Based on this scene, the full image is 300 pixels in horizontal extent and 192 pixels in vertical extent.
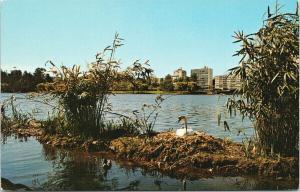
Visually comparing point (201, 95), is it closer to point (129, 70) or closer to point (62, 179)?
point (129, 70)

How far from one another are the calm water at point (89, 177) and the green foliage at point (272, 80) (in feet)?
1.60

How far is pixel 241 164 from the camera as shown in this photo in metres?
4.78

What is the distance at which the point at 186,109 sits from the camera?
6.30 meters

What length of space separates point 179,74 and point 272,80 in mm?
1000

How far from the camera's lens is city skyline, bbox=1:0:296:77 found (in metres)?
4.83

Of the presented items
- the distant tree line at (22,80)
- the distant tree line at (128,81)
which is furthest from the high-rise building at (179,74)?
the distant tree line at (22,80)

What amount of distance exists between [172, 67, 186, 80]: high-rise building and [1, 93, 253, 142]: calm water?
1.17ft

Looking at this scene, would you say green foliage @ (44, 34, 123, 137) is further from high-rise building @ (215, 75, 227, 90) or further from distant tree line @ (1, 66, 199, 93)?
high-rise building @ (215, 75, 227, 90)

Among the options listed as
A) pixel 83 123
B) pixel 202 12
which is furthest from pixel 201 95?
pixel 83 123

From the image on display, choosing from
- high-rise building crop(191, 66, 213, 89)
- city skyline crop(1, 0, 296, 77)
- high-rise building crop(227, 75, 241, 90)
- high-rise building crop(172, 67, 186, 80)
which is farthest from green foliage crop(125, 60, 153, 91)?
high-rise building crop(227, 75, 241, 90)

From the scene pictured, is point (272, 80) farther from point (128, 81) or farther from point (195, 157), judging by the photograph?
point (128, 81)

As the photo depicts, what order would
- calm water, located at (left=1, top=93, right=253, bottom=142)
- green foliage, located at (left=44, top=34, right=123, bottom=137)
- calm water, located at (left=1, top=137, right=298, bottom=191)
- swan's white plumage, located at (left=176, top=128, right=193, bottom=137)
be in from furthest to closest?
green foliage, located at (left=44, top=34, right=123, bottom=137)
calm water, located at (left=1, top=93, right=253, bottom=142)
swan's white plumage, located at (left=176, top=128, right=193, bottom=137)
calm water, located at (left=1, top=137, right=298, bottom=191)

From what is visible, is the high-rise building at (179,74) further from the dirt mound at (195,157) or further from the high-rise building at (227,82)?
the dirt mound at (195,157)

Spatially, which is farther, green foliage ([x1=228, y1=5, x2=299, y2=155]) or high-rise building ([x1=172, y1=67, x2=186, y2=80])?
high-rise building ([x1=172, y1=67, x2=186, y2=80])
